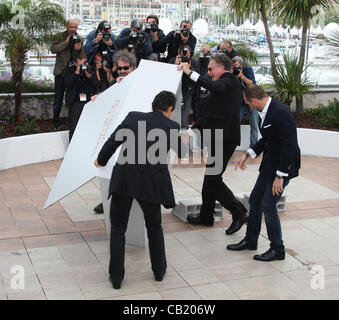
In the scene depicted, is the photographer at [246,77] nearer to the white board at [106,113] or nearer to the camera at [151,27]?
the camera at [151,27]

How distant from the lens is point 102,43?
9016 millimetres

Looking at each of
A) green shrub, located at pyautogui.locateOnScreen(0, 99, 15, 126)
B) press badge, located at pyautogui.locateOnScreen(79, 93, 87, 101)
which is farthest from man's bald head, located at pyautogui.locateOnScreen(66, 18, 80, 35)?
green shrub, located at pyautogui.locateOnScreen(0, 99, 15, 126)

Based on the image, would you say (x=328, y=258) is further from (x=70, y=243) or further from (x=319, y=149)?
(x=319, y=149)

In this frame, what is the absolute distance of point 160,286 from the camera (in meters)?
4.74

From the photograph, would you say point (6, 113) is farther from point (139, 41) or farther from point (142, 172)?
point (142, 172)

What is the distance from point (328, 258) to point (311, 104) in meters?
6.99

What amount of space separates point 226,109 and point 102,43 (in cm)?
380

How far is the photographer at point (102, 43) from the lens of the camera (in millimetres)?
8922

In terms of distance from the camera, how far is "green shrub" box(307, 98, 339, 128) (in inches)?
423

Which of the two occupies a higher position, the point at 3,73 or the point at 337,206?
the point at 3,73

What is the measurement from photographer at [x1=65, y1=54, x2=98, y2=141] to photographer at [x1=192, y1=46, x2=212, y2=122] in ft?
6.06

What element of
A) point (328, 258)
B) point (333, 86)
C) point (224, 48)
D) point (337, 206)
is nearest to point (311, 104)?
point (333, 86)

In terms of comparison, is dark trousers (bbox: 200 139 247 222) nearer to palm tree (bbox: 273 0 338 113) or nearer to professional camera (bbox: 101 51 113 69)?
professional camera (bbox: 101 51 113 69)

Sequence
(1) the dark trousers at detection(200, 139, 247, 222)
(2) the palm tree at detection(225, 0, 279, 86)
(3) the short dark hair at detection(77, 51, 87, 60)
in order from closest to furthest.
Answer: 1. (1) the dark trousers at detection(200, 139, 247, 222)
2. (3) the short dark hair at detection(77, 51, 87, 60)
3. (2) the palm tree at detection(225, 0, 279, 86)
